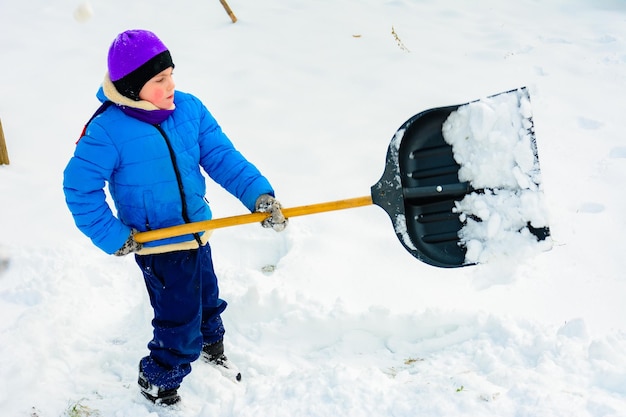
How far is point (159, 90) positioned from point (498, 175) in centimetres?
124

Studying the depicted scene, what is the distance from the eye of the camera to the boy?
194cm

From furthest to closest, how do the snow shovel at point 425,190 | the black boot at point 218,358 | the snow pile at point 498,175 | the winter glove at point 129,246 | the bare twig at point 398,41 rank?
the bare twig at point 398,41 < the black boot at point 218,358 < the snow shovel at point 425,190 < the snow pile at point 498,175 < the winter glove at point 129,246

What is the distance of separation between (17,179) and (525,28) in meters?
4.86

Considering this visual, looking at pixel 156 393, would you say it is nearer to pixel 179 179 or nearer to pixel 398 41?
pixel 179 179

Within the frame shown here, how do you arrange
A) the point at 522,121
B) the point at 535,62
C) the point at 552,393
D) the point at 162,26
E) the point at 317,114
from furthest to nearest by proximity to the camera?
the point at 162,26 → the point at 535,62 → the point at 317,114 → the point at 522,121 → the point at 552,393

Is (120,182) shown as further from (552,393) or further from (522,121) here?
(552,393)

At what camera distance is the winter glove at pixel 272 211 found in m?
2.10

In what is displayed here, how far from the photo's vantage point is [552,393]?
1971mm

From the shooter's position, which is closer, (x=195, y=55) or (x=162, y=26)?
(x=195, y=55)

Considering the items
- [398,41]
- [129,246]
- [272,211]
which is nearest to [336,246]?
[272,211]

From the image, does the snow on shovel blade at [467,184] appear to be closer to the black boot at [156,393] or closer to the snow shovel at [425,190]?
the snow shovel at [425,190]

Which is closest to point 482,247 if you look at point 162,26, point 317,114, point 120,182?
point 120,182

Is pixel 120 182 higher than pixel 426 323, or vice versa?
pixel 120 182

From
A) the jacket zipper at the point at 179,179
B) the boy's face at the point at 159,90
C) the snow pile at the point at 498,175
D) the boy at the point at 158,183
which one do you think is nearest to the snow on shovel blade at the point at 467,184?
the snow pile at the point at 498,175
